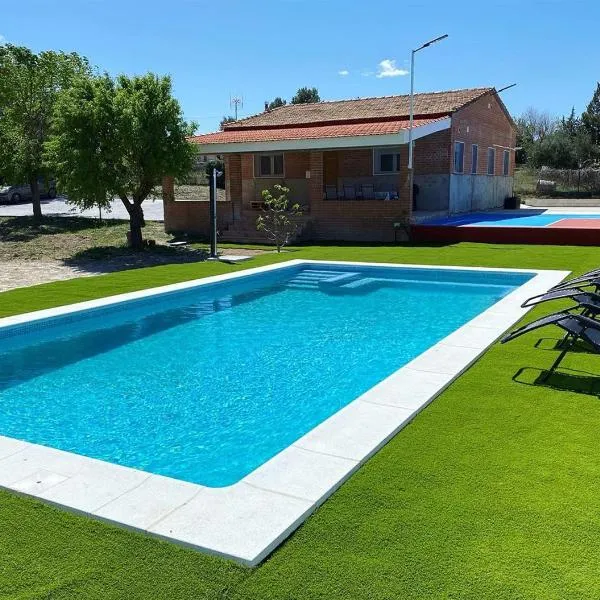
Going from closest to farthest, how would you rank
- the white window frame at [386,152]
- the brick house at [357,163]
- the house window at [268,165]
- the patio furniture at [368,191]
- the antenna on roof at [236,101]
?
the brick house at [357,163] → the patio furniture at [368,191] → the white window frame at [386,152] → the house window at [268,165] → the antenna on roof at [236,101]

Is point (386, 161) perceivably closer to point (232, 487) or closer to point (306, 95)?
point (232, 487)

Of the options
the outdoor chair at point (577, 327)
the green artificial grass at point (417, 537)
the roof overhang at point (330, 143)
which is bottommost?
the green artificial grass at point (417, 537)

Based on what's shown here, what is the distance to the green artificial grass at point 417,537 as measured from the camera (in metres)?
2.78

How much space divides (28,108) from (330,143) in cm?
1324

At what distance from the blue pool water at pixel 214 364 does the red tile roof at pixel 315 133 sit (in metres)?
9.23

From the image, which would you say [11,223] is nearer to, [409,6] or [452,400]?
[409,6]

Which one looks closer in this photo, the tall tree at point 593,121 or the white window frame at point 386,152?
the white window frame at point 386,152

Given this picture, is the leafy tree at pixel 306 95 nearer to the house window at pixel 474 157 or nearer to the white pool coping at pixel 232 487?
the house window at pixel 474 157

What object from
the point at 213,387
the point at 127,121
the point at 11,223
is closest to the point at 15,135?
the point at 11,223

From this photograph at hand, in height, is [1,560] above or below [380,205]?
below

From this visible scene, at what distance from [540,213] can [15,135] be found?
22721 mm

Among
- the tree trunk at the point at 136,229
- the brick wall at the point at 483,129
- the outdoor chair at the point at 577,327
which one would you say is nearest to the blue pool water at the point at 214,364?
the outdoor chair at the point at 577,327

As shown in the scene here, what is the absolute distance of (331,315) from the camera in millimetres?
10484

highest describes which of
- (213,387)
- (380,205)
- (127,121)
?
(127,121)
